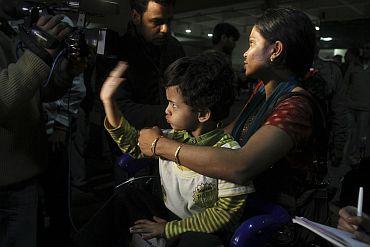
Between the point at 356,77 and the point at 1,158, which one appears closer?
the point at 1,158

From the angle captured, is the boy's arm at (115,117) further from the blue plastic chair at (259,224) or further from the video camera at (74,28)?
the blue plastic chair at (259,224)

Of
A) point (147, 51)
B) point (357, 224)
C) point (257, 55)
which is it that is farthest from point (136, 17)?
point (357, 224)

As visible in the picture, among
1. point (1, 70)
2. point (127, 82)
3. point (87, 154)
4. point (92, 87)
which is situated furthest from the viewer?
point (87, 154)

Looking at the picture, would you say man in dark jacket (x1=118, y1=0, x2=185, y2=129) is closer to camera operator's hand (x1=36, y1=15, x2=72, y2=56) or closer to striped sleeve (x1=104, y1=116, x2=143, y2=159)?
striped sleeve (x1=104, y1=116, x2=143, y2=159)

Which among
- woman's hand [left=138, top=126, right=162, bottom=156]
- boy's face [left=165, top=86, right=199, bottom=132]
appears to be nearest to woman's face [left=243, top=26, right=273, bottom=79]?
boy's face [left=165, top=86, right=199, bottom=132]

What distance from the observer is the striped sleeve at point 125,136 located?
148 cm

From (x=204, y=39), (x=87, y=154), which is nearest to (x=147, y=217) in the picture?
(x=87, y=154)

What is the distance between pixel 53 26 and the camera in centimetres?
132

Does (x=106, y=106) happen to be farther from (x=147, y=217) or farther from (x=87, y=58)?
(x=147, y=217)

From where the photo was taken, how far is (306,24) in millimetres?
1342

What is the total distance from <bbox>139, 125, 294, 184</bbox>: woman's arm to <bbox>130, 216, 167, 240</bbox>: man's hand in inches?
10.1

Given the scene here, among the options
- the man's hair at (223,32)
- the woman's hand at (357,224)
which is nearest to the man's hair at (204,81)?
the woman's hand at (357,224)

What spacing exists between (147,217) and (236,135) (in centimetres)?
48

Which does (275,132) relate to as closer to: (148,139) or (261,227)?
(261,227)
